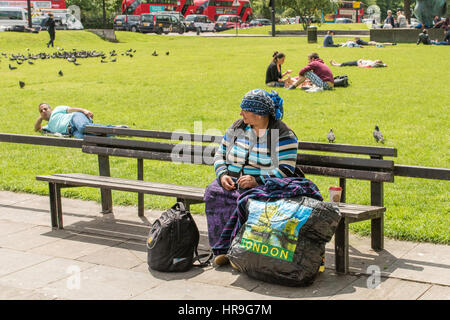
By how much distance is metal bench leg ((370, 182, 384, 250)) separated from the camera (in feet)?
17.5

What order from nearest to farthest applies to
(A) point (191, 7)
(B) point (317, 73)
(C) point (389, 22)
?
1. (B) point (317, 73)
2. (C) point (389, 22)
3. (A) point (191, 7)

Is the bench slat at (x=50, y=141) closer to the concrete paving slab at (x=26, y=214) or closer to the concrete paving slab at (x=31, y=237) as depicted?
the concrete paving slab at (x=26, y=214)

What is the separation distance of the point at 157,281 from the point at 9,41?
33021mm

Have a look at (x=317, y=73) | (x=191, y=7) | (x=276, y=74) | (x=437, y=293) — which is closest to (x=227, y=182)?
(x=437, y=293)

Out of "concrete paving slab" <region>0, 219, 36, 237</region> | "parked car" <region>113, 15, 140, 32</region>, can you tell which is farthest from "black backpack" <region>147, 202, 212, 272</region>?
"parked car" <region>113, 15, 140, 32</region>

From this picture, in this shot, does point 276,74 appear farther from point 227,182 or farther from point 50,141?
point 227,182

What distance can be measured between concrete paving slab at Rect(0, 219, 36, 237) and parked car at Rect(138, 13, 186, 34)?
47.0 metres

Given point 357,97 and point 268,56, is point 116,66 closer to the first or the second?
point 268,56

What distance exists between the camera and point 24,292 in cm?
473

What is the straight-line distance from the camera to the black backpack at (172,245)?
5109mm

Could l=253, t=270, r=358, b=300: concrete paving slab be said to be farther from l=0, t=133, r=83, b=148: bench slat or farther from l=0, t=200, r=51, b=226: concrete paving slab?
l=0, t=133, r=83, b=148: bench slat

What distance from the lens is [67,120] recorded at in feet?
35.9

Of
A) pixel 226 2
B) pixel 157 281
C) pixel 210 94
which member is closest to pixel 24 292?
pixel 157 281

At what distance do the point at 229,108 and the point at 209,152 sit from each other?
7.71 metres
